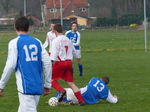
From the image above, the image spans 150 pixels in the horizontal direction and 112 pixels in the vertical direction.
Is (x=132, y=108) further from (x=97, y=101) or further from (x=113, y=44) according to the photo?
(x=113, y=44)

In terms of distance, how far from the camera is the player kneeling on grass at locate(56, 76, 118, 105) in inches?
342

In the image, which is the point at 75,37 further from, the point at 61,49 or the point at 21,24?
the point at 21,24

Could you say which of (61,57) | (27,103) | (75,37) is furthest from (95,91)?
(75,37)

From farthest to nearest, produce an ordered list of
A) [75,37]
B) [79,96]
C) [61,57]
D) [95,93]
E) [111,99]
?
1. [75,37]
2. [61,57]
3. [111,99]
4. [95,93]
5. [79,96]

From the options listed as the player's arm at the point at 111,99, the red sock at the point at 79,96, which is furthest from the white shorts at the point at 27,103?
the player's arm at the point at 111,99

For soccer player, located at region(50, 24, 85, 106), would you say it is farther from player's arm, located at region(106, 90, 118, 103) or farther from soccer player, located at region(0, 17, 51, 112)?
soccer player, located at region(0, 17, 51, 112)

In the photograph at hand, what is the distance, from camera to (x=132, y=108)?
841cm

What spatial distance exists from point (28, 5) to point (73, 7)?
7962 millimetres

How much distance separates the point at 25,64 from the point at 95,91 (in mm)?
3452

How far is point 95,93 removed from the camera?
8.77m

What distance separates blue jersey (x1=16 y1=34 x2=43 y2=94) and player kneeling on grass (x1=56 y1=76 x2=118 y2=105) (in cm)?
324

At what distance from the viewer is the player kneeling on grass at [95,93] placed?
8.70m

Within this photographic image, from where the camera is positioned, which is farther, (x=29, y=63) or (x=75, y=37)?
(x=75, y=37)

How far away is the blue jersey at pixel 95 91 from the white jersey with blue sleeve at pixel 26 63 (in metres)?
3.20
